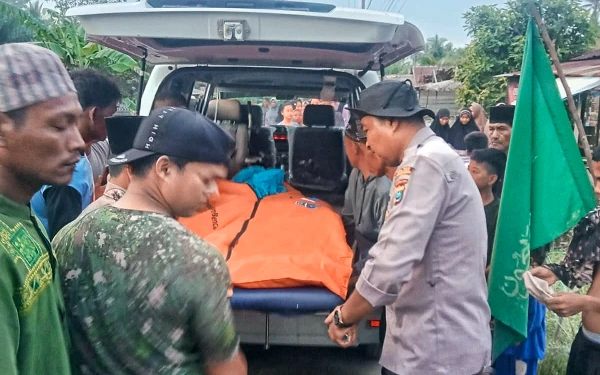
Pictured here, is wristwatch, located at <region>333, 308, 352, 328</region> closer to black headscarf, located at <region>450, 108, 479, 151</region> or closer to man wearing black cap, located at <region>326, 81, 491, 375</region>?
man wearing black cap, located at <region>326, 81, 491, 375</region>

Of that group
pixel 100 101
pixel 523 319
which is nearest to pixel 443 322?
pixel 523 319

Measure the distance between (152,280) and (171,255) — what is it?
70 mm

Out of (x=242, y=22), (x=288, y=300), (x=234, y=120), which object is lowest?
(x=288, y=300)

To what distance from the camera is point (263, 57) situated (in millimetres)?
4035

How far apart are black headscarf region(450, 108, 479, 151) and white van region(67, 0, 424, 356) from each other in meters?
4.90

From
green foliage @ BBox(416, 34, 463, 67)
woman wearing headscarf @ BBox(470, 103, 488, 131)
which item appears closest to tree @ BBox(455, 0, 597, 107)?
green foliage @ BBox(416, 34, 463, 67)

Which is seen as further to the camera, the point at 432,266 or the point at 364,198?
the point at 364,198

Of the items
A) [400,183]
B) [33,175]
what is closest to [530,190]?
[400,183]

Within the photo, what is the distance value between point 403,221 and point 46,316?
4.19 ft

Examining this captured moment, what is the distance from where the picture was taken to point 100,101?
2.93 metres

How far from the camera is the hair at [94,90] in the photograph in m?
2.89

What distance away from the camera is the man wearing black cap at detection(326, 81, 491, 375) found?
2139 millimetres

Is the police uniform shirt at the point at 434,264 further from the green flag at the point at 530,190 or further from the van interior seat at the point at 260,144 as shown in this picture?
the van interior seat at the point at 260,144

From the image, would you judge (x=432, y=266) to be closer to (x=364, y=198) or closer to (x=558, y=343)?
(x=364, y=198)
